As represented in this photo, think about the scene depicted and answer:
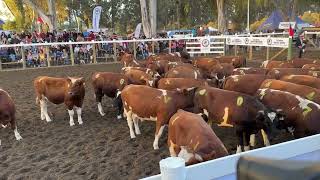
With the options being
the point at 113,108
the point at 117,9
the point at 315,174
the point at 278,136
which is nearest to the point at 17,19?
the point at 117,9

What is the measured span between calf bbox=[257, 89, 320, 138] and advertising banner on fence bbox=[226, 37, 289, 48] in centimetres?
1015

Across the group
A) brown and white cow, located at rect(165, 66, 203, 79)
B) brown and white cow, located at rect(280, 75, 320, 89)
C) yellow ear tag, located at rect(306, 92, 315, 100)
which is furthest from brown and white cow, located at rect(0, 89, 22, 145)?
brown and white cow, located at rect(280, 75, 320, 89)

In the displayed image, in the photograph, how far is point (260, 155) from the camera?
280 cm

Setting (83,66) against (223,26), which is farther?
(223,26)

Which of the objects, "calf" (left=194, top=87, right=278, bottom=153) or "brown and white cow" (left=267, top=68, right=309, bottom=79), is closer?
"calf" (left=194, top=87, right=278, bottom=153)

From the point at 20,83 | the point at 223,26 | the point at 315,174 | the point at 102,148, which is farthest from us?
the point at 223,26

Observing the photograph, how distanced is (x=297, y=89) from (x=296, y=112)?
1.10 m

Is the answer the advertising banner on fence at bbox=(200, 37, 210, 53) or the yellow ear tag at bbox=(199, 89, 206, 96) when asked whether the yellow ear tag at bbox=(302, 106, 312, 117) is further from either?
the advertising banner on fence at bbox=(200, 37, 210, 53)

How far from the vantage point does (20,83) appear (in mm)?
13984

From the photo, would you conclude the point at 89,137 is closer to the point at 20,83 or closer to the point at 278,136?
→ the point at 278,136

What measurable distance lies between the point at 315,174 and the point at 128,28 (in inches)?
2525

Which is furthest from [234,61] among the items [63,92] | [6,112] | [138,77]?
[6,112]

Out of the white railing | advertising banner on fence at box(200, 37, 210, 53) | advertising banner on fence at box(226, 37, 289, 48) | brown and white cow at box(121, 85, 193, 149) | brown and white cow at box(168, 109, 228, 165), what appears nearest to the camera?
the white railing

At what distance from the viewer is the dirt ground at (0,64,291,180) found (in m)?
5.77
